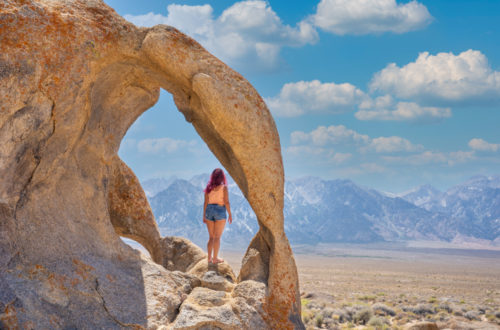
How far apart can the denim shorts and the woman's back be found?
0.31 feet

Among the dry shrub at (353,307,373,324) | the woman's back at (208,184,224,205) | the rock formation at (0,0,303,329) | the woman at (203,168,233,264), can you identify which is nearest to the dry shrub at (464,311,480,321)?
the dry shrub at (353,307,373,324)

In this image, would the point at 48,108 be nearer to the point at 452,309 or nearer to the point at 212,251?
the point at 212,251

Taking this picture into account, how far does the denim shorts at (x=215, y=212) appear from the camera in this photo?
Result: 9312 mm

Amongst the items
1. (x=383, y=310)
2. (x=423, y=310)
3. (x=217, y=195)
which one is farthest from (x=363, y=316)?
(x=217, y=195)

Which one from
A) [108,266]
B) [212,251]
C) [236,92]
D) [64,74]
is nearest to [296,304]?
[212,251]

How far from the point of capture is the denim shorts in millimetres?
9312

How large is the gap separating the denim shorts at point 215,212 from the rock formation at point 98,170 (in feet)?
A: 2.36

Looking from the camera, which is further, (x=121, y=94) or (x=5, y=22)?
(x=121, y=94)

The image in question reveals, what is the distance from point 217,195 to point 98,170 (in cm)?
222

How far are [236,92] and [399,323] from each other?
13.4 metres

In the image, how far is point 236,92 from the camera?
27.2 ft

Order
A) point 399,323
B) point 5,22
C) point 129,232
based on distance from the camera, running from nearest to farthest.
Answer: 1. point 5,22
2. point 129,232
3. point 399,323

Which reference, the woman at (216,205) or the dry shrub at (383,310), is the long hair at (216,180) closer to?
the woman at (216,205)

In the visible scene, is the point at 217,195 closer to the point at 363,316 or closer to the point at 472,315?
the point at 363,316
